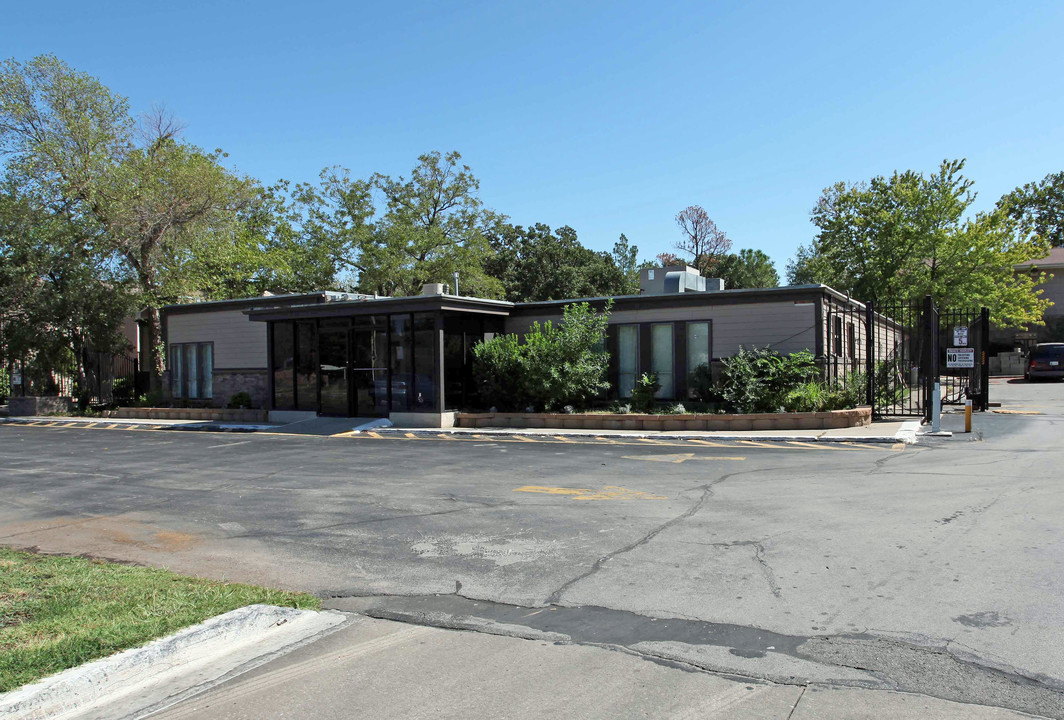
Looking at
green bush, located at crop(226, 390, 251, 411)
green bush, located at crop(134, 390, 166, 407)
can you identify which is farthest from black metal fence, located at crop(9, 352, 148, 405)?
green bush, located at crop(226, 390, 251, 411)

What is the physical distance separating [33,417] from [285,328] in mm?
11277

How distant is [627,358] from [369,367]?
268 inches

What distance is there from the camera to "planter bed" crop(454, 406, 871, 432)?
16.3m

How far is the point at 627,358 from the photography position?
20156 mm

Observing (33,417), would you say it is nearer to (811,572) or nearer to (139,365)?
(139,365)

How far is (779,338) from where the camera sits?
59.8ft

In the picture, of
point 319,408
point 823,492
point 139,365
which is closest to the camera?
point 823,492

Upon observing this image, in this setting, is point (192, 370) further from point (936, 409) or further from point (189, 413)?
point (936, 409)

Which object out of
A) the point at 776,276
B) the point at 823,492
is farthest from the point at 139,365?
the point at 776,276

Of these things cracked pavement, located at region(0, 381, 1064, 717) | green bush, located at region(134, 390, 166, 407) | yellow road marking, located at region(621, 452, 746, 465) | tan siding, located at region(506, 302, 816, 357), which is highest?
tan siding, located at region(506, 302, 816, 357)

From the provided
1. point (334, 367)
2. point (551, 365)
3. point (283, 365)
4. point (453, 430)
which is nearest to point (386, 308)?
point (334, 367)

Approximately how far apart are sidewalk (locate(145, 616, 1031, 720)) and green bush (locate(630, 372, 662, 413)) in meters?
14.2

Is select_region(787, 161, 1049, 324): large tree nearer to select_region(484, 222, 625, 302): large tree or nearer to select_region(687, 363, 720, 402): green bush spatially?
select_region(687, 363, 720, 402): green bush

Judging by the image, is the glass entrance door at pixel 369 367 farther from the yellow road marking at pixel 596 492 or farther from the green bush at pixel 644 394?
the yellow road marking at pixel 596 492
